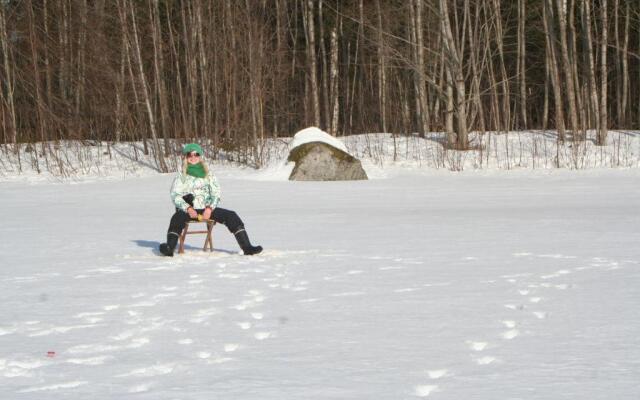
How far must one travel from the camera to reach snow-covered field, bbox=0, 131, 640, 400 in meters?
4.38

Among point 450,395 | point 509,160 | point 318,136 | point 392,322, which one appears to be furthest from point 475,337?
point 509,160

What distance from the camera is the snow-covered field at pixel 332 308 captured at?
4.38 meters

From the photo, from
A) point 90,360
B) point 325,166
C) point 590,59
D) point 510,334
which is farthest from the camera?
point 590,59

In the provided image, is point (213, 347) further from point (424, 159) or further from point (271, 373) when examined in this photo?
point (424, 159)

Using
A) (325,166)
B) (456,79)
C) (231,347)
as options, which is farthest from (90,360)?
(456,79)

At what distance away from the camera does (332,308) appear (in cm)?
629

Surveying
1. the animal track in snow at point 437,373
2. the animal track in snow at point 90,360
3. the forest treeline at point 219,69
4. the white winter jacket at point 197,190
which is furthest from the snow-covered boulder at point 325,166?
the animal track in snow at point 437,373

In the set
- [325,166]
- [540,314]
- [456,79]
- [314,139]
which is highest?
[456,79]

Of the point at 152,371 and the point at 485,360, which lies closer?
→ the point at 152,371

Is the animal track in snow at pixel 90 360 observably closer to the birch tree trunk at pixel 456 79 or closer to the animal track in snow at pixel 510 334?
the animal track in snow at pixel 510 334

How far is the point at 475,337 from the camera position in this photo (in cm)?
527

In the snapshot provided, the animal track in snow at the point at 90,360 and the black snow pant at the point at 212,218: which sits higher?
the black snow pant at the point at 212,218

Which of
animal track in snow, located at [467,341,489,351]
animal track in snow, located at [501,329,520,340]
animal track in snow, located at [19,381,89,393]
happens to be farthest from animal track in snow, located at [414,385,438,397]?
animal track in snow, located at [19,381,89,393]

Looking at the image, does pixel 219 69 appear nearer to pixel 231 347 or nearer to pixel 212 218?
pixel 212 218
